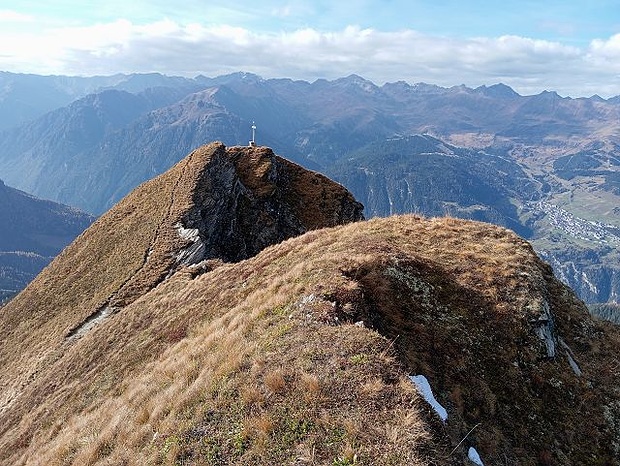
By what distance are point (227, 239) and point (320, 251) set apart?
1345 inches

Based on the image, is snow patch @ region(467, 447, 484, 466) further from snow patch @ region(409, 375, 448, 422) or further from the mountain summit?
snow patch @ region(409, 375, 448, 422)

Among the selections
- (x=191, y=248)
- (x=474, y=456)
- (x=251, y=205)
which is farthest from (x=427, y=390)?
(x=251, y=205)

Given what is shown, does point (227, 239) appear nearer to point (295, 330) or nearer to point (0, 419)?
point (0, 419)

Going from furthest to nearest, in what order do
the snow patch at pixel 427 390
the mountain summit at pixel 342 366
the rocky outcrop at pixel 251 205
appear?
1. the rocky outcrop at pixel 251 205
2. the snow patch at pixel 427 390
3. the mountain summit at pixel 342 366

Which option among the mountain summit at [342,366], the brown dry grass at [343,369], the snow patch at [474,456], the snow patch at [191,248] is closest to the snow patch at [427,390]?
the mountain summit at [342,366]

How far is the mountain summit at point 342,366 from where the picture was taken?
43.0 ft

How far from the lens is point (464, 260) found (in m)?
27.7

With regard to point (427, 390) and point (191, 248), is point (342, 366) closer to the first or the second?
point (427, 390)

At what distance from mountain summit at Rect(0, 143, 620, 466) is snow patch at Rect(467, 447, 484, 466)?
164mm

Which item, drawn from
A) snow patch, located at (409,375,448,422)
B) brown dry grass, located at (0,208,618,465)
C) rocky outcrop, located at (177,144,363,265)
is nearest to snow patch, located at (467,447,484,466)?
brown dry grass, located at (0,208,618,465)

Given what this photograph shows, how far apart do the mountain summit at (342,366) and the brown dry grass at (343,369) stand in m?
0.07

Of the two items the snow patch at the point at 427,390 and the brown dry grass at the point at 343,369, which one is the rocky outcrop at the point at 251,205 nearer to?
the brown dry grass at the point at 343,369

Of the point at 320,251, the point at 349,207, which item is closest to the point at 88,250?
the point at 349,207

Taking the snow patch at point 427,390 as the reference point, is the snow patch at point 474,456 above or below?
below
